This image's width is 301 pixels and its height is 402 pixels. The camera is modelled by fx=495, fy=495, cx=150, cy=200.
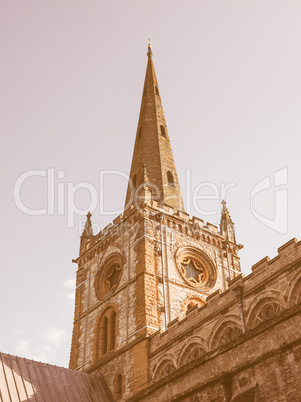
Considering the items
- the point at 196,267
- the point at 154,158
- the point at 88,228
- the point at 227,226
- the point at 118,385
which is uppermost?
the point at 154,158

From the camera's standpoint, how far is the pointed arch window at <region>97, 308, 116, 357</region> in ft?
86.1

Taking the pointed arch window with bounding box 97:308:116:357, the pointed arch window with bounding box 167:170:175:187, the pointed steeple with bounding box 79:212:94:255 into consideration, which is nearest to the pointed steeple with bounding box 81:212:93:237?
the pointed steeple with bounding box 79:212:94:255

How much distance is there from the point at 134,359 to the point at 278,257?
899 cm

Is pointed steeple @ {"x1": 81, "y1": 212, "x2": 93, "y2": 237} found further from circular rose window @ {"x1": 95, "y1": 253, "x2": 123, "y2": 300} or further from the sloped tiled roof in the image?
the sloped tiled roof

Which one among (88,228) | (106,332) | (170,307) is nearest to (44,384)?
(106,332)

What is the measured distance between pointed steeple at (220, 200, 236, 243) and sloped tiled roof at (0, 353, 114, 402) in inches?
476

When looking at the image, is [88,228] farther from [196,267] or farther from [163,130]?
[163,130]

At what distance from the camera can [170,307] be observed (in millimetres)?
25625

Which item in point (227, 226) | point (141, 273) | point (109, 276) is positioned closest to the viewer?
point (141, 273)

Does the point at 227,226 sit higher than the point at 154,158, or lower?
lower

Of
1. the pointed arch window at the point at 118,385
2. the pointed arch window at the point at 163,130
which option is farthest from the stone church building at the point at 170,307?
the pointed arch window at the point at 163,130

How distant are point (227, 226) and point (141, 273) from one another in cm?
846

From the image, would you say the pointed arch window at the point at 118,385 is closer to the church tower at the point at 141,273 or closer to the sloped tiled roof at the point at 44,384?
the church tower at the point at 141,273

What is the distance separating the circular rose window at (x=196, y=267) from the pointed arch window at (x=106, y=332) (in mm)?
4549
